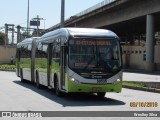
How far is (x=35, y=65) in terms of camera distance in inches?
1016

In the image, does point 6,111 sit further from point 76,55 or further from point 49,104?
point 76,55

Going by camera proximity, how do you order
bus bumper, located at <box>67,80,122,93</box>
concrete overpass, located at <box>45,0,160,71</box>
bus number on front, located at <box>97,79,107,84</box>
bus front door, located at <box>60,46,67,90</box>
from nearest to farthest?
1. bus bumper, located at <box>67,80,122,93</box>
2. bus number on front, located at <box>97,79,107,84</box>
3. bus front door, located at <box>60,46,67,90</box>
4. concrete overpass, located at <box>45,0,160,71</box>

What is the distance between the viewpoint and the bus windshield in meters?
17.3

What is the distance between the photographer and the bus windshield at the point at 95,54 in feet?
56.9

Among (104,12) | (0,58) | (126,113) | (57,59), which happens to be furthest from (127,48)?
(126,113)

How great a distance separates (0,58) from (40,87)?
7374 centimetres

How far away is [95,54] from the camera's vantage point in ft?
57.6

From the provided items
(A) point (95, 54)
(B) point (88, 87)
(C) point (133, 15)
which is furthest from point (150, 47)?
(B) point (88, 87)

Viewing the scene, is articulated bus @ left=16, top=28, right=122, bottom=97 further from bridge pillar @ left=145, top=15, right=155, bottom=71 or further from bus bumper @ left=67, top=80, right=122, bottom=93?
bridge pillar @ left=145, top=15, right=155, bottom=71

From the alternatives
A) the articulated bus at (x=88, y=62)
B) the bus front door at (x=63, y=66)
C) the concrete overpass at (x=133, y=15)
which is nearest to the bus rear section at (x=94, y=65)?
the articulated bus at (x=88, y=62)

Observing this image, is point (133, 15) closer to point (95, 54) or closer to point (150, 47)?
point (150, 47)

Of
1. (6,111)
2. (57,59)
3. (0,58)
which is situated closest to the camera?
(6,111)

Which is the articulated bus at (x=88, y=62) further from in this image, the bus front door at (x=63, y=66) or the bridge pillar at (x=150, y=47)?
the bridge pillar at (x=150, y=47)

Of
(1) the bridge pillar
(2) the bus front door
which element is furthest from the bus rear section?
(1) the bridge pillar
